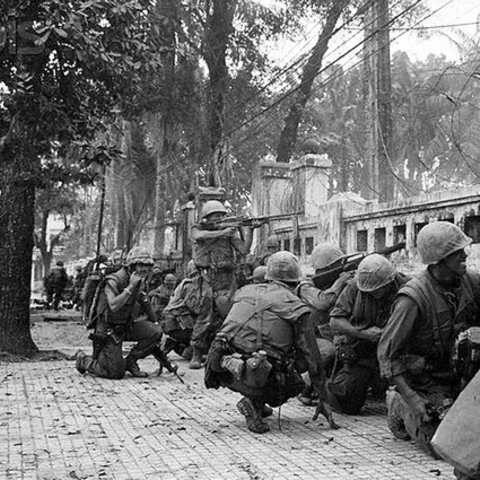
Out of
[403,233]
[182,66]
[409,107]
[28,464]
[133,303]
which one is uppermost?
[409,107]

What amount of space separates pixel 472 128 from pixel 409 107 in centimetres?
309

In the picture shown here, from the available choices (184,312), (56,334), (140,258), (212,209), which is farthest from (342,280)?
(56,334)

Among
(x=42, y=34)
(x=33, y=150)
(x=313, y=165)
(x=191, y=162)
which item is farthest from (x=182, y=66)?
(x=42, y=34)

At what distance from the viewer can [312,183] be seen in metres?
12.1

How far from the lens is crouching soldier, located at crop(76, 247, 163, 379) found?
8.03 meters

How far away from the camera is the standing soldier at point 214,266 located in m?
9.21

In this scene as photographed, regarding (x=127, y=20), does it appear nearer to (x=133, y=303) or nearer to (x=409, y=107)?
(x=133, y=303)

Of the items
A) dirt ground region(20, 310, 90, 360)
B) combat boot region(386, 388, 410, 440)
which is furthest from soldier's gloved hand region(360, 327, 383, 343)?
dirt ground region(20, 310, 90, 360)

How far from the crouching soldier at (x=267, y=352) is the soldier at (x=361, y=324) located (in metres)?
0.46

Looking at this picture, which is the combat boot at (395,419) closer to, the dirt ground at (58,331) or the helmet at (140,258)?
the helmet at (140,258)

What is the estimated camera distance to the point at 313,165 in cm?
1211

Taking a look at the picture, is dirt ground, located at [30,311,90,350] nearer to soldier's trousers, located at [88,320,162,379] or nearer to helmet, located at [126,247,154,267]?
soldier's trousers, located at [88,320,162,379]

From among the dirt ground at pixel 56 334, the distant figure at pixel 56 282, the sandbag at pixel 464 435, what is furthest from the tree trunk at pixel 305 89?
the sandbag at pixel 464 435

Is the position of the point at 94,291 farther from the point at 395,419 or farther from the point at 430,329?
the point at 430,329
